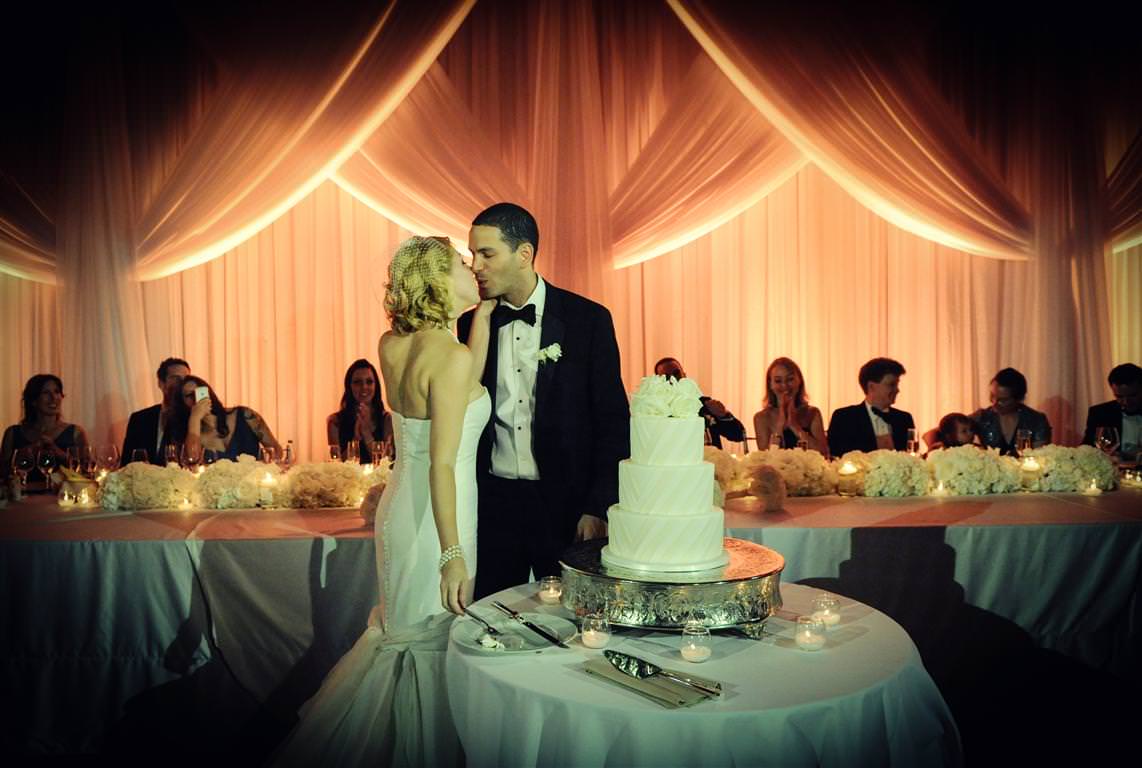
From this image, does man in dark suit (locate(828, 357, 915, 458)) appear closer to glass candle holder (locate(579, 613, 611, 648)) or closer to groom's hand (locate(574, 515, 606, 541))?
groom's hand (locate(574, 515, 606, 541))

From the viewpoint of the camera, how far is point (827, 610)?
2543 millimetres

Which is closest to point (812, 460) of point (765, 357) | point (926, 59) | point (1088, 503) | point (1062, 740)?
point (1088, 503)

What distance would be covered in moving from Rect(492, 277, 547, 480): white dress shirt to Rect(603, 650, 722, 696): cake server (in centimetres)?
132

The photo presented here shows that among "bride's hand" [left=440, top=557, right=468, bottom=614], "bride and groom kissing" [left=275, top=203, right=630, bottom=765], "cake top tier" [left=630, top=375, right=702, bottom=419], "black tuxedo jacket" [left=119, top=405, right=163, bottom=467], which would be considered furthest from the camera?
"black tuxedo jacket" [left=119, top=405, right=163, bottom=467]

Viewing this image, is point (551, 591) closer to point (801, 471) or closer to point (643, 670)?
point (643, 670)

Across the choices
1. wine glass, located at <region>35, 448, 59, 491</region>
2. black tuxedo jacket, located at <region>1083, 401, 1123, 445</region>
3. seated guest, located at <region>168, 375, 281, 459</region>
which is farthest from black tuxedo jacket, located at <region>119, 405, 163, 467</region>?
black tuxedo jacket, located at <region>1083, 401, 1123, 445</region>

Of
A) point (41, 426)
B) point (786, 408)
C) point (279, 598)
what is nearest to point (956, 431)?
point (786, 408)

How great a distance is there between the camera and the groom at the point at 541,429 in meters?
3.45

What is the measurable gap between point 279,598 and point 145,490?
102cm

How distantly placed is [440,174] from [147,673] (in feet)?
15.2

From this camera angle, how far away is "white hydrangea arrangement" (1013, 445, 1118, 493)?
4.82 m

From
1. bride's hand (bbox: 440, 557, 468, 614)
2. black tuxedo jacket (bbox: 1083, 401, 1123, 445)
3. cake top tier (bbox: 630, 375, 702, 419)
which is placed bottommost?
bride's hand (bbox: 440, 557, 468, 614)

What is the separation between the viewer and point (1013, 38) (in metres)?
7.98

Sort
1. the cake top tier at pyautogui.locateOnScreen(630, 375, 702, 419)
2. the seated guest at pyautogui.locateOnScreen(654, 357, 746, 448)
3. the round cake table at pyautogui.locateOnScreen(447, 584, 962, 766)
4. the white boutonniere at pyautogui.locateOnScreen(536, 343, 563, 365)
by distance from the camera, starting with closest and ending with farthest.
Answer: the round cake table at pyautogui.locateOnScreen(447, 584, 962, 766)
the cake top tier at pyautogui.locateOnScreen(630, 375, 702, 419)
the white boutonniere at pyautogui.locateOnScreen(536, 343, 563, 365)
the seated guest at pyautogui.locateOnScreen(654, 357, 746, 448)
